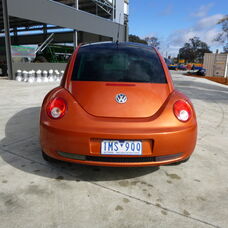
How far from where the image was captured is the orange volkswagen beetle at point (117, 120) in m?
2.02

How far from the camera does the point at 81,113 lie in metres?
2.12

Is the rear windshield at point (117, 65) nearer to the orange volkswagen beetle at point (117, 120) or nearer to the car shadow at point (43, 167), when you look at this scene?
the orange volkswagen beetle at point (117, 120)

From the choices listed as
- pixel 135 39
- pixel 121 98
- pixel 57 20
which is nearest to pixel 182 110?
pixel 121 98

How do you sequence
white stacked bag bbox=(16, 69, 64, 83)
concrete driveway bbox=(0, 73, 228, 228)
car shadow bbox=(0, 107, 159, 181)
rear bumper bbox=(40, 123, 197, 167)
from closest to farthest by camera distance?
concrete driveway bbox=(0, 73, 228, 228) < rear bumper bbox=(40, 123, 197, 167) < car shadow bbox=(0, 107, 159, 181) < white stacked bag bbox=(16, 69, 64, 83)

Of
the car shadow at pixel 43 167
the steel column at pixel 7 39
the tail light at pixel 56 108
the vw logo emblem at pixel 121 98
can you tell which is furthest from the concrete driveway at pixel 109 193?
the steel column at pixel 7 39

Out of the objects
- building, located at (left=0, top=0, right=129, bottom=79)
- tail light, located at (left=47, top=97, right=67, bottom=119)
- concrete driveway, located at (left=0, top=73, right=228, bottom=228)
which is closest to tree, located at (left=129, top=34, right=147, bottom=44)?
building, located at (left=0, top=0, right=129, bottom=79)

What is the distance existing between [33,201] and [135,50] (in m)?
2.13

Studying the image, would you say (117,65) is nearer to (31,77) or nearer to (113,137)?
(113,137)

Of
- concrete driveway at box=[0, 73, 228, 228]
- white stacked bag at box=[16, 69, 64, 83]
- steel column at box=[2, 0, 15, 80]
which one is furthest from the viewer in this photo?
white stacked bag at box=[16, 69, 64, 83]

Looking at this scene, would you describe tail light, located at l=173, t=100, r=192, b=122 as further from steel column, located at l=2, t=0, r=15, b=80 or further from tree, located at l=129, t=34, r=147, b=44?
tree, located at l=129, t=34, r=147, b=44

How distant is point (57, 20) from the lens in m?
14.8

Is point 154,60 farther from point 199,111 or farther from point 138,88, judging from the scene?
point 199,111

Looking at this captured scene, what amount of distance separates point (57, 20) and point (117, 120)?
14.8m

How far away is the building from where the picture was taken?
470 inches
